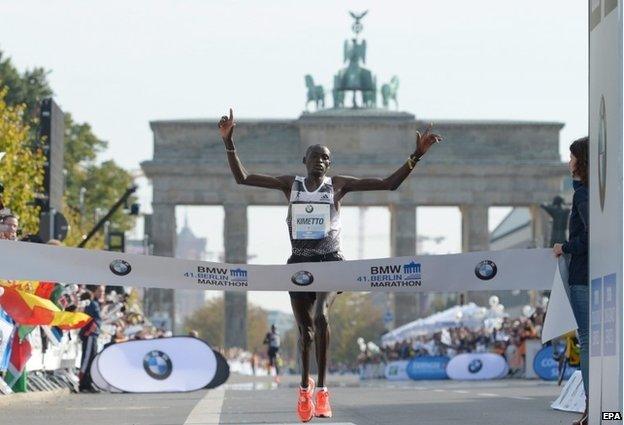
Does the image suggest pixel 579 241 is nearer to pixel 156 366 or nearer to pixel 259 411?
pixel 259 411

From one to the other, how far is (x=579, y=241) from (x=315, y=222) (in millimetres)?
2172

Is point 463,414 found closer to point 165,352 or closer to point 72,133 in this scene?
point 165,352

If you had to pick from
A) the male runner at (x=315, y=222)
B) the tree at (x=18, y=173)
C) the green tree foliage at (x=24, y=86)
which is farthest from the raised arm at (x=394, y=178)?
the green tree foliage at (x=24, y=86)

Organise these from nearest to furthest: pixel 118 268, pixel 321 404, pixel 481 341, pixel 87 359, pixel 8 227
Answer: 1. pixel 321 404
2. pixel 118 268
3. pixel 8 227
4. pixel 87 359
5. pixel 481 341

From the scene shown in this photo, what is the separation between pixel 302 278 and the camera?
13.1 meters

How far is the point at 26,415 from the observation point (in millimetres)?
16844

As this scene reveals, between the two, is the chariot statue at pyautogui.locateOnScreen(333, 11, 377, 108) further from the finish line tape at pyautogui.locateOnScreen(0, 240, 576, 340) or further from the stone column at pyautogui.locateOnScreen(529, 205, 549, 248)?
the finish line tape at pyautogui.locateOnScreen(0, 240, 576, 340)

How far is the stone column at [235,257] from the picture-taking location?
364 feet

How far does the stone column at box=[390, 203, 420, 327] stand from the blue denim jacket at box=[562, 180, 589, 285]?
98707 mm

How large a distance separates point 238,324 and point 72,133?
17.8 m

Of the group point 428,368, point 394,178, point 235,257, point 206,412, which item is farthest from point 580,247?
point 235,257

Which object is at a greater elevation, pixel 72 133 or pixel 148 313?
pixel 72 133

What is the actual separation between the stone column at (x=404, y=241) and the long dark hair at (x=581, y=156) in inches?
3890

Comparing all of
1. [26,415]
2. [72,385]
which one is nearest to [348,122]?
[72,385]
